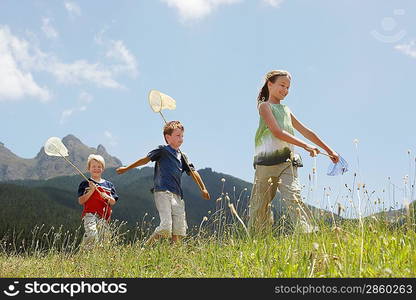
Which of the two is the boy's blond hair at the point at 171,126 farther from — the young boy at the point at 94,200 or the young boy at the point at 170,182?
the young boy at the point at 94,200

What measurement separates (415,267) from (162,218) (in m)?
4.09

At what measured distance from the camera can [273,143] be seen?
6.27 metres

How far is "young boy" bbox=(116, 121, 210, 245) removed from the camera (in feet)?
24.0

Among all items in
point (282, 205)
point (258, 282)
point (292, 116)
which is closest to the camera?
point (258, 282)

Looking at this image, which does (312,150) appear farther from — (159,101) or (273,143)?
(159,101)

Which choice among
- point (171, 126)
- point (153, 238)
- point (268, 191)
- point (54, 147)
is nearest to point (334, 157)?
point (268, 191)

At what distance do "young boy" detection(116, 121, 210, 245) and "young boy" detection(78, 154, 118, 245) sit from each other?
0.78 m

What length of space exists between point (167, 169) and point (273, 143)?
189 centimetres

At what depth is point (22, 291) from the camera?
3.78 metres

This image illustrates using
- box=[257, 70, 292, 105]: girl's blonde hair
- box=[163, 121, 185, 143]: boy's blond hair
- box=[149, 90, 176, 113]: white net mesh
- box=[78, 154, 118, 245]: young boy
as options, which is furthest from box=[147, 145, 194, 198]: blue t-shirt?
box=[257, 70, 292, 105]: girl's blonde hair

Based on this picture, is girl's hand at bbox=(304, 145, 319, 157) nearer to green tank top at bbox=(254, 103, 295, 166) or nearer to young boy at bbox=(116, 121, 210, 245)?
green tank top at bbox=(254, 103, 295, 166)

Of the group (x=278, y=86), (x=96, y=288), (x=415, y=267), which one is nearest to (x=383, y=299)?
(x=415, y=267)

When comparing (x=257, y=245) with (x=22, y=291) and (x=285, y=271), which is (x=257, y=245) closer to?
(x=285, y=271)

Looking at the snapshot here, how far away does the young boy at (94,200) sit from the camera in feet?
26.3
